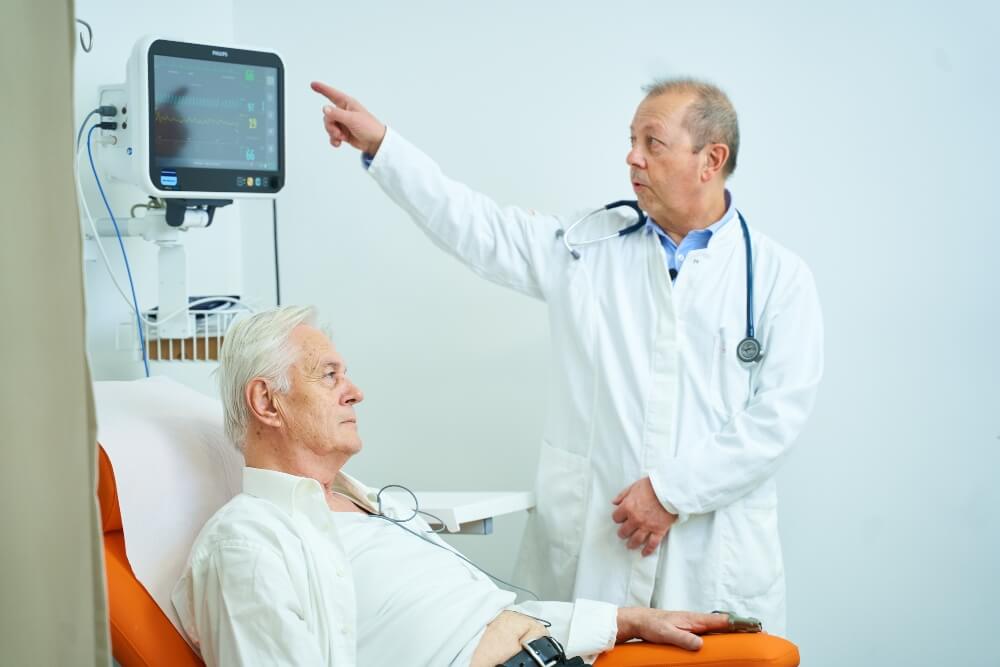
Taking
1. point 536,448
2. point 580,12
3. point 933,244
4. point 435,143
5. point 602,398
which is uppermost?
point 580,12

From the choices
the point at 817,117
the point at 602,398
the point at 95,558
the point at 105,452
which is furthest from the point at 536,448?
the point at 95,558

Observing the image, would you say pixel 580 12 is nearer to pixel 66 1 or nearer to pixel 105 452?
pixel 105 452

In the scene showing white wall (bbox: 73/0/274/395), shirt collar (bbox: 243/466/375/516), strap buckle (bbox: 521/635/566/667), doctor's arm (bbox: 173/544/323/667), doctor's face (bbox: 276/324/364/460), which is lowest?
strap buckle (bbox: 521/635/566/667)

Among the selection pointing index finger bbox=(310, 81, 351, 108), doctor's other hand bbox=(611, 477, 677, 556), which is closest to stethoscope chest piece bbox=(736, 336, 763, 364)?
doctor's other hand bbox=(611, 477, 677, 556)

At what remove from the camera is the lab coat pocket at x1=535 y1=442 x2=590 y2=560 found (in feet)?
7.39

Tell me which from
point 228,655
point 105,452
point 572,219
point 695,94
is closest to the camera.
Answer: point 228,655

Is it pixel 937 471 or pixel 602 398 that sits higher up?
pixel 602 398

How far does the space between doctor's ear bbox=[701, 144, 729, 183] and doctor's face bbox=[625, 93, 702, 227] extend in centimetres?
2

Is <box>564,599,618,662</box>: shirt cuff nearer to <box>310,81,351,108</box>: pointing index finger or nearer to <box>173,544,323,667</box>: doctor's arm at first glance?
<box>173,544,323,667</box>: doctor's arm

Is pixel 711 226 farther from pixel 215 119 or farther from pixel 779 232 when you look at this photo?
pixel 215 119

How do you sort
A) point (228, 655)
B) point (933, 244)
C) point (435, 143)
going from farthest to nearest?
1. point (435, 143)
2. point (933, 244)
3. point (228, 655)

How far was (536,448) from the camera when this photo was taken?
2.94m

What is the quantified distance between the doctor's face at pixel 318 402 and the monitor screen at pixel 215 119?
560 millimetres

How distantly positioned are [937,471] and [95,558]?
7.35ft
